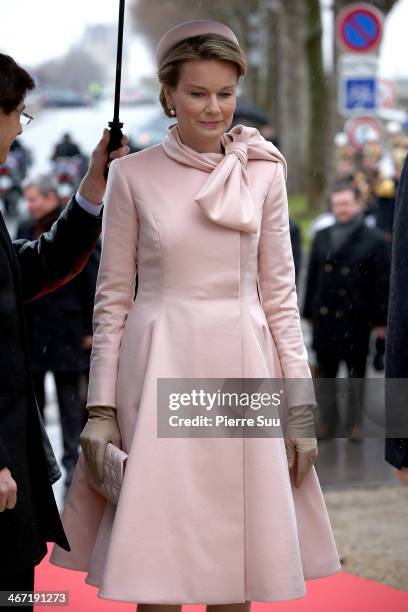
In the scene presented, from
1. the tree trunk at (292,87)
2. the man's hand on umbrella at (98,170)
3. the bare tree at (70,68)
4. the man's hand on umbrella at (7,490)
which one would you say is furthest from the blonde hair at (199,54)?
the tree trunk at (292,87)

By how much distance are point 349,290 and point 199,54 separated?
5.80 meters

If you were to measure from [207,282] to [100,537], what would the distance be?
2.55 feet

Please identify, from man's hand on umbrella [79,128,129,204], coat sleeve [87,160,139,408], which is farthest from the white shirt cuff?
coat sleeve [87,160,139,408]

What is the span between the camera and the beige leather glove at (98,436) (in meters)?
3.71

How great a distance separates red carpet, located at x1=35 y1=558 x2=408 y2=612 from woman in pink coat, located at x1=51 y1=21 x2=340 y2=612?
1147 mm

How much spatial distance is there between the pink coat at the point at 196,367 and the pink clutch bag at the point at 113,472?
3cm

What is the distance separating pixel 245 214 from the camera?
3.71m

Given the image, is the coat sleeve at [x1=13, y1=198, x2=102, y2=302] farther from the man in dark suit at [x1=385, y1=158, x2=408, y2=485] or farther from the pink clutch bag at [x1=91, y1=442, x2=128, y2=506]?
the man in dark suit at [x1=385, y1=158, x2=408, y2=485]

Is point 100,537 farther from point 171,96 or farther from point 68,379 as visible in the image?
point 68,379

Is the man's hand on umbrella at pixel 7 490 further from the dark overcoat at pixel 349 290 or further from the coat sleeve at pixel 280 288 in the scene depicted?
the dark overcoat at pixel 349 290

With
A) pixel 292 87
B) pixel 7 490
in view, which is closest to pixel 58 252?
pixel 7 490

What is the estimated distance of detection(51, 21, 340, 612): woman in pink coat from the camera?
363cm

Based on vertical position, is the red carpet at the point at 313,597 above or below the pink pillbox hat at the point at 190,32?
below

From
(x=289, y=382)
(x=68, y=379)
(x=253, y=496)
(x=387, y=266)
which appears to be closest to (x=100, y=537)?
(x=253, y=496)
